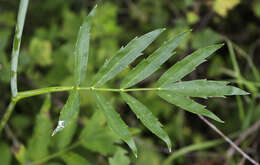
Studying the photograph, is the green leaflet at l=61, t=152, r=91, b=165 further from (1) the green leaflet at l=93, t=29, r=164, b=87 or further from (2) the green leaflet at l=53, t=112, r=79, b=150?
(1) the green leaflet at l=93, t=29, r=164, b=87

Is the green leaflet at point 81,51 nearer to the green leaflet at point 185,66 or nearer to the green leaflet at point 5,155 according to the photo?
the green leaflet at point 185,66

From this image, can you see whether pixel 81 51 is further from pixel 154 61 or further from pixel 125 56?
pixel 154 61

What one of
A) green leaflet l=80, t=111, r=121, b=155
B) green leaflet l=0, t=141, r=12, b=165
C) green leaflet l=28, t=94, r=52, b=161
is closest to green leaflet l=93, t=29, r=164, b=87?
green leaflet l=80, t=111, r=121, b=155

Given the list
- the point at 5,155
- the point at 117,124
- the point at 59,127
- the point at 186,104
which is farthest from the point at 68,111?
the point at 5,155

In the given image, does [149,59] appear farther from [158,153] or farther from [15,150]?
[158,153]

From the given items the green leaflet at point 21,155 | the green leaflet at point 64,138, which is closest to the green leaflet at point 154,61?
the green leaflet at point 64,138

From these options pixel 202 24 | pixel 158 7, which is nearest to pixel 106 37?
pixel 158 7
